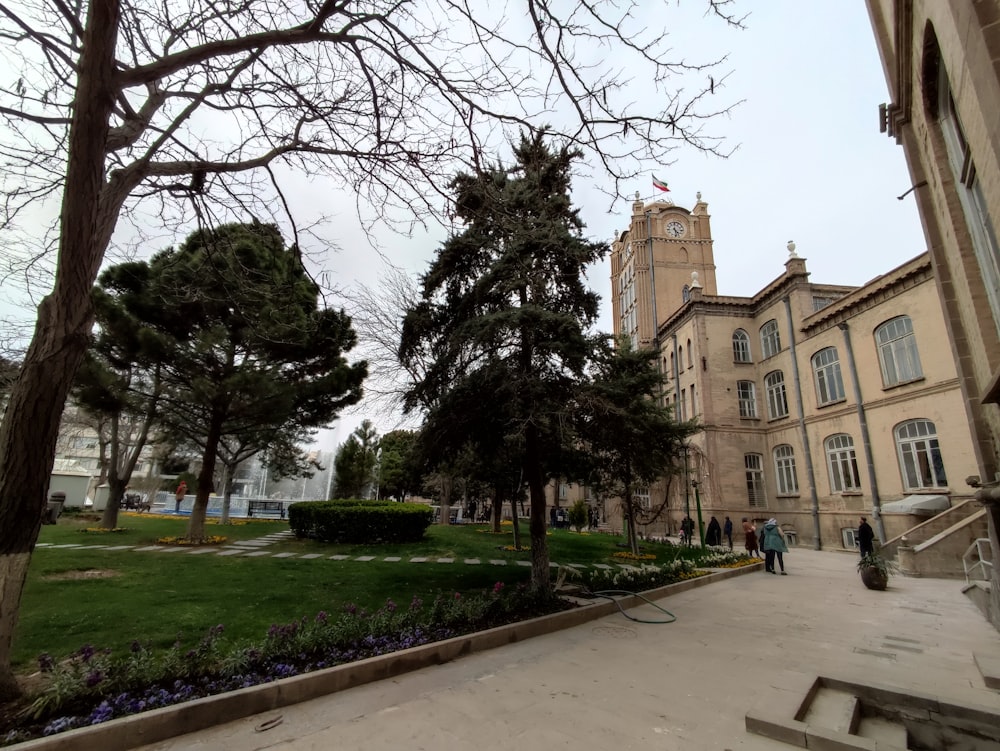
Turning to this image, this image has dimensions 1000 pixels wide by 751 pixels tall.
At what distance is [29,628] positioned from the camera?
5.66 meters

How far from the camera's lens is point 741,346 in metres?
30.0

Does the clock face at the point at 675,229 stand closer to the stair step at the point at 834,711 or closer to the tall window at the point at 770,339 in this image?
the tall window at the point at 770,339

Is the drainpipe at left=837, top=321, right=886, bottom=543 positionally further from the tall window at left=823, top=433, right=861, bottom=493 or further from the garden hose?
the garden hose

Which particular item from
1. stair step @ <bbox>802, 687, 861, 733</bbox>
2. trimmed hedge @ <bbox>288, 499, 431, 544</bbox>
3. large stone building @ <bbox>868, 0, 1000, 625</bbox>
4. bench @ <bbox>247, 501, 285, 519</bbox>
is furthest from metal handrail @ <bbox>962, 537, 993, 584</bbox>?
bench @ <bbox>247, 501, 285, 519</bbox>

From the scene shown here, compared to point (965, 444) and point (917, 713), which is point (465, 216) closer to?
point (917, 713)

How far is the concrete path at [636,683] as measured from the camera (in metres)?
3.68

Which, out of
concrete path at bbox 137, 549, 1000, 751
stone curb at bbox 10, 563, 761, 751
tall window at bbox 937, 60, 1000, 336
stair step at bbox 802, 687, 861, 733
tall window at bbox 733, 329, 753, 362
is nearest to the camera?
stone curb at bbox 10, 563, 761, 751

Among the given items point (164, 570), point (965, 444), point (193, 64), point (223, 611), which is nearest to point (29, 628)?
point (223, 611)

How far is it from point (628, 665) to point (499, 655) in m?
1.56

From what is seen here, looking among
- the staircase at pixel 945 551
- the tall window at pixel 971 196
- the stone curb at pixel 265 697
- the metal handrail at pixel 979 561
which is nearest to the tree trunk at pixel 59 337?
the stone curb at pixel 265 697

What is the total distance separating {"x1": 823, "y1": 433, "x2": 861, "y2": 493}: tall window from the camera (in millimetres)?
21703

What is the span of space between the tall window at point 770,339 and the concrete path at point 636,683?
2099cm

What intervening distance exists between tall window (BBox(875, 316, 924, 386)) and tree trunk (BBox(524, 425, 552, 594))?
1854cm

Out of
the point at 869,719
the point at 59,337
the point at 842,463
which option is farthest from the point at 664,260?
the point at 59,337
